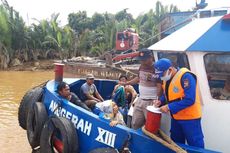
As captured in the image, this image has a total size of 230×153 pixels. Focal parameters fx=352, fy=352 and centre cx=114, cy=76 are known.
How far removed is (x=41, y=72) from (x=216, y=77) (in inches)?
685

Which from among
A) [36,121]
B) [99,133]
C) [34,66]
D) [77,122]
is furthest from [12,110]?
[34,66]

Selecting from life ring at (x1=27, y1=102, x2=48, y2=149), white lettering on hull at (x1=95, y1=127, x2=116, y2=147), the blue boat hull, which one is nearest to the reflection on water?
life ring at (x1=27, y1=102, x2=48, y2=149)

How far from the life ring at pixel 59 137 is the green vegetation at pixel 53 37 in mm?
15871

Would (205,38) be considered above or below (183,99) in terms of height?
above

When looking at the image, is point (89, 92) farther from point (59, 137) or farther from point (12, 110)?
point (12, 110)

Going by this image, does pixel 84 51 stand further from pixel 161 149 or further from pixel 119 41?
pixel 161 149

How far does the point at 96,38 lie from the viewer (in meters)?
23.2

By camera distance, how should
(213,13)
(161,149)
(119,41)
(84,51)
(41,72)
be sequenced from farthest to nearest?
1. (84,51)
2. (41,72)
3. (119,41)
4. (213,13)
5. (161,149)

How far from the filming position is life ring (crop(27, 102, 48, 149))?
571cm

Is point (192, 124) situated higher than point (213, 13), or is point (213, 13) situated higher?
point (213, 13)

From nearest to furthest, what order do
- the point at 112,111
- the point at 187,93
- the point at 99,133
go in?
the point at 187,93 < the point at 99,133 < the point at 112,111

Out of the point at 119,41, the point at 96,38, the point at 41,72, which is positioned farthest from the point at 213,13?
the point at 96,38

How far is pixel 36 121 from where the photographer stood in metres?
5.74

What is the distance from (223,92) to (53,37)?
1956cm
